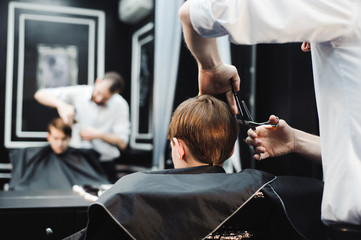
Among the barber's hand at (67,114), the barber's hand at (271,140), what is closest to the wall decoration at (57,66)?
the barber's hand at (67,114)

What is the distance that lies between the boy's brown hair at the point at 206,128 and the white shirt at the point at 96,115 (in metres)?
3.27

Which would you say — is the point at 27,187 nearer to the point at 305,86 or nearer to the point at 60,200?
the point at 60,200

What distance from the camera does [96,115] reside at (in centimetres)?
455

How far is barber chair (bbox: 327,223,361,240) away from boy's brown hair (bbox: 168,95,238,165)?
409mm

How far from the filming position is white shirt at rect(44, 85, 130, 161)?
449cm

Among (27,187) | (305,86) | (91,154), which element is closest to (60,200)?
(27,187)

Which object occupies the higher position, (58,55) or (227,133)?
(58,55)

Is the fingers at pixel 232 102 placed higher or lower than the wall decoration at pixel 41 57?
lower

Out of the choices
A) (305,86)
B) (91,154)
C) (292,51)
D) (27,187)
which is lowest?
(27,187)

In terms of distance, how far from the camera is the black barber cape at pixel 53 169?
338cm

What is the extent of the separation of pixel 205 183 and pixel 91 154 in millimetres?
2753

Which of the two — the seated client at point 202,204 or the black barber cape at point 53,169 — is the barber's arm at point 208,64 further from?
the black barber cape at point 53,169

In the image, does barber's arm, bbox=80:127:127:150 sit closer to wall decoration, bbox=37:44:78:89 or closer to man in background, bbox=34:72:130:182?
man in background, bbox=34:72:130:182

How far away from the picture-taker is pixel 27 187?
330cm
